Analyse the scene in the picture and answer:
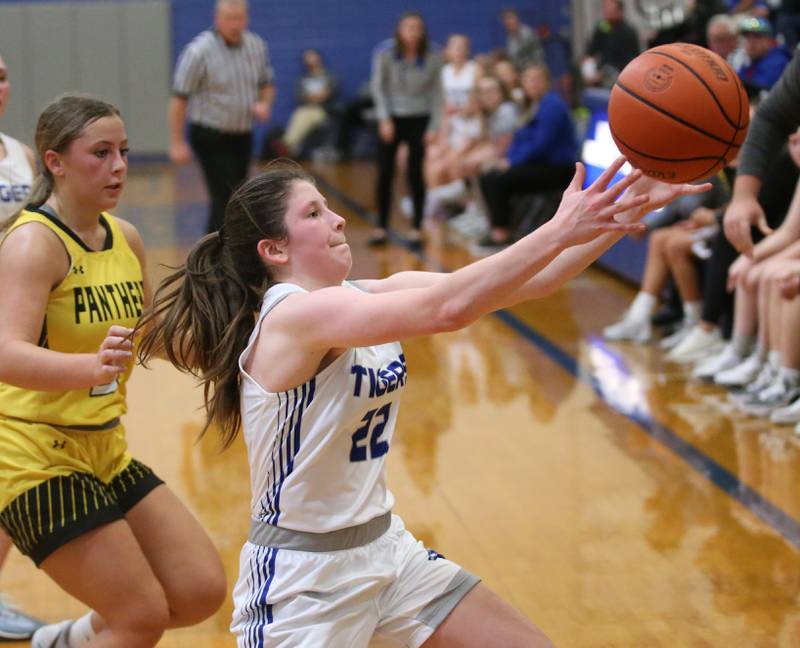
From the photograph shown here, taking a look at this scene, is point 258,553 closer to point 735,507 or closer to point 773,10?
point 735,507

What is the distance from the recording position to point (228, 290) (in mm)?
2654

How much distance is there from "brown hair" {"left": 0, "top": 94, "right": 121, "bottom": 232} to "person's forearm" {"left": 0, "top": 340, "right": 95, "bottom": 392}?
443mm

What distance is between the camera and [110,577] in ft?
9.39

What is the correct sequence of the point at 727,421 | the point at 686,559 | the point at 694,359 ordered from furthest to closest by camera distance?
the point at 694,359 → the point at 727,421 → the point at 686,559

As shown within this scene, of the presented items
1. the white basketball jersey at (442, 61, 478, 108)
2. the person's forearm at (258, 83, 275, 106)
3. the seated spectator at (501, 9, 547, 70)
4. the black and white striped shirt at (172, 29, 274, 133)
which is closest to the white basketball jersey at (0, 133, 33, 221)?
the black and white striped shirt at (172, 29, 274, 133)

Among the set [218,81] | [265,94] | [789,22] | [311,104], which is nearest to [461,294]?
[218,81]

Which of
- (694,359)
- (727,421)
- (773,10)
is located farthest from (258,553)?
(773,10)

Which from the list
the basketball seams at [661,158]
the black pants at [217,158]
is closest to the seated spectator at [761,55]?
the black pants at [217,158]

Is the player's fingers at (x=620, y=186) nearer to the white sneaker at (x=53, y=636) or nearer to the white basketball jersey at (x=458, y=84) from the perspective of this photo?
the white sneaker at (x=53, y=636)

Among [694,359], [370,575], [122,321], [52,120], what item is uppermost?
[52,120]

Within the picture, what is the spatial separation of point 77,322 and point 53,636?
99 cm

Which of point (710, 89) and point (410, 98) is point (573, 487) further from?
point (410, 98)

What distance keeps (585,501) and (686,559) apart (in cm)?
64

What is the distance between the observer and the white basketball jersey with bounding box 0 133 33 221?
13.0 ft
